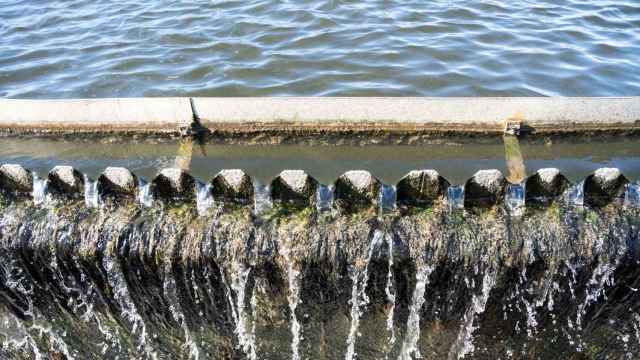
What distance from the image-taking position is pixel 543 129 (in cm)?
523

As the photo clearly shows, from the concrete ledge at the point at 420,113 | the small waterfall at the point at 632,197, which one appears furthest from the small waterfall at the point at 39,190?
the small waterfall at the point at 632,197

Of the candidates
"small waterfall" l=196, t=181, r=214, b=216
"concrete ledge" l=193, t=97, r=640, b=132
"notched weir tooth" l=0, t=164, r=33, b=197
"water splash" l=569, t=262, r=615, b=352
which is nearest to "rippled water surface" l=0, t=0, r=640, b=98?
"concrete ledge" l=193, t=97, r=640, b=132

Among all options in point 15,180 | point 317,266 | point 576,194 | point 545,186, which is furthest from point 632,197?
point 15,180

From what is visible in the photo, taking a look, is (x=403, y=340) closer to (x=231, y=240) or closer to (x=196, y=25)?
(x=231, y=240)

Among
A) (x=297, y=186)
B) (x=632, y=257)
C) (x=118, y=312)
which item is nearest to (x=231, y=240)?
(x=297, y=186)

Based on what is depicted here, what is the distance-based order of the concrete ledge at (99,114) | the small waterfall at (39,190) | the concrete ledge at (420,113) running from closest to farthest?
the small waterfall at (39,190)
the concrete ledge at (420,113)
the concrete ledge at (99,114)

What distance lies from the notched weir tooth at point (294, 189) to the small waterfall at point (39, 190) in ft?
4.61

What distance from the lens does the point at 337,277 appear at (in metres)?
3.66

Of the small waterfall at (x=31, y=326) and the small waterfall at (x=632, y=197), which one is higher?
the small waterfall at (x=632, y=197)

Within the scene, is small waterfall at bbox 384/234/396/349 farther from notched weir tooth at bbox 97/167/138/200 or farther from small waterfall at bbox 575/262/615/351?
notched weir tooth at bbox 97/167/138/200

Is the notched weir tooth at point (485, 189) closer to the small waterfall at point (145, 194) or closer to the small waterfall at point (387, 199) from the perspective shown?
the small waterfall at point (387, 199)

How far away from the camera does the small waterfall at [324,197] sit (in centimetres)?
365

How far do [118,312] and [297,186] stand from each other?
1.53 metres

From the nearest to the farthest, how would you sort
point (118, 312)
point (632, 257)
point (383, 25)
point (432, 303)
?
1. point (632, 257)
2. point (432, 303)
3. point (118, 312)
4. point (383, 25)
